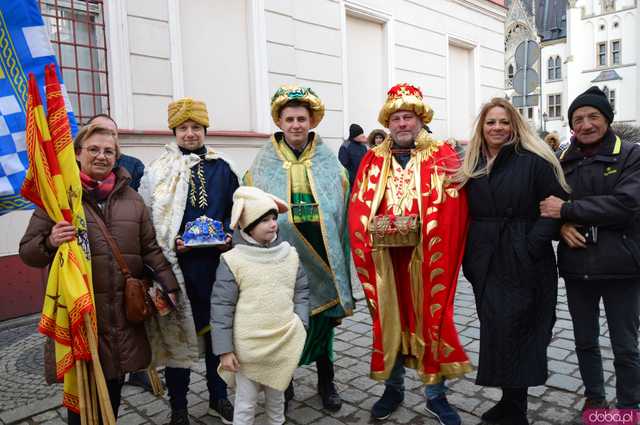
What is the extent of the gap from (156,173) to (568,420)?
2.84m

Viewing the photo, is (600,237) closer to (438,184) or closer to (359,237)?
(438,184)

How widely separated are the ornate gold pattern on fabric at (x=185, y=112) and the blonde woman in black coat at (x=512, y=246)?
1543mm

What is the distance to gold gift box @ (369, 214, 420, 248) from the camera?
277cm

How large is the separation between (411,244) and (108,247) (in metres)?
1.60

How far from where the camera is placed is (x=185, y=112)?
9.28 ft

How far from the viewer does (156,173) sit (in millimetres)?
2889

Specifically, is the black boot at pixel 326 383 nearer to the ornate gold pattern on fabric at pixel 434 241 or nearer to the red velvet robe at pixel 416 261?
the red velvet robe at pixel 416 261

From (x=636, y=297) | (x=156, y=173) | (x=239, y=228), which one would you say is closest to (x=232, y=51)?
(x=156, y=173)

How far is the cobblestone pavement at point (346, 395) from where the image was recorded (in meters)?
3.08

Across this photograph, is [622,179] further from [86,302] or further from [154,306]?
[86,302]

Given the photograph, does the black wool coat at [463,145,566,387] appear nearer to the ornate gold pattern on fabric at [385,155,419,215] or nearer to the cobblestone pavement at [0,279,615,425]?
the ornate gold pattern on fabric at [385,155,419,215]

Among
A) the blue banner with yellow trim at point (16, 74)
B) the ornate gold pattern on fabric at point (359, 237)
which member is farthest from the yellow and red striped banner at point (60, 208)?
the ornate gold pattern on fabric at point (359, 237)

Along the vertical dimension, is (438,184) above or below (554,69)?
below

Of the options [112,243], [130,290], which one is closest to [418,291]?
[130,290]
